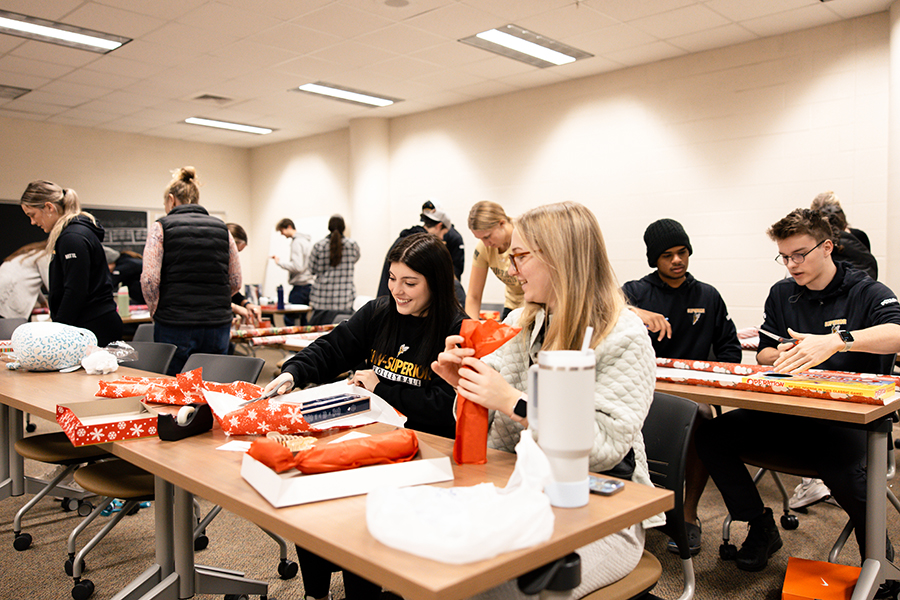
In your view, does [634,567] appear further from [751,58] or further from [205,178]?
[205,178]

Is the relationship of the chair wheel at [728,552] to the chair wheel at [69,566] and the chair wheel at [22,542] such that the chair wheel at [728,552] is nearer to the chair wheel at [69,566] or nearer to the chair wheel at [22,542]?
the chair wheel at [69,566]

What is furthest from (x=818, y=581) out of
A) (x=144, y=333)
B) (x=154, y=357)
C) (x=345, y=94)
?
(x=345, y=94)

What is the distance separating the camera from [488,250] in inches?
165

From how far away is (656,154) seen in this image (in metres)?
6.23

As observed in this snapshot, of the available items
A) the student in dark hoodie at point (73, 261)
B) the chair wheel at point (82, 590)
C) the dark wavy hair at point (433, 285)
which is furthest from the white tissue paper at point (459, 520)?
the student in dark hoodie at point (73, 261)

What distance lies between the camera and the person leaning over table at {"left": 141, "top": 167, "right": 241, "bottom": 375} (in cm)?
346

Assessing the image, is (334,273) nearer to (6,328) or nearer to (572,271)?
(6,328)

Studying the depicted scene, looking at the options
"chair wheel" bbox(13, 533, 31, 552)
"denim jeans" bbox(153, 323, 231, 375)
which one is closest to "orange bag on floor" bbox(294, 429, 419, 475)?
"chair wheel" bbox(13, 533, 31, 552)

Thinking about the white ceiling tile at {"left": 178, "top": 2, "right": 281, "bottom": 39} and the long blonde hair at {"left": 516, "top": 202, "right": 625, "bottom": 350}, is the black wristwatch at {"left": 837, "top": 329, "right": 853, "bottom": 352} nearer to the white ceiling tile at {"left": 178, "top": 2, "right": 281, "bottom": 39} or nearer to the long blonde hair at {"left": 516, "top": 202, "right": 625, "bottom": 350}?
the long blonde hair at {"left": 516, "top": 202, "right": 625, "bottom": 350}

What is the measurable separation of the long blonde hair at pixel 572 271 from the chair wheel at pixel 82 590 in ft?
6.24

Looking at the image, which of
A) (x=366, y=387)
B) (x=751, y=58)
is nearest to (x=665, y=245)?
(x=366, y=387)

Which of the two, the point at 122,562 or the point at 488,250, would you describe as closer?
the point at 122,562

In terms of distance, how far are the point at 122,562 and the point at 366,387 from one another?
1417 mm

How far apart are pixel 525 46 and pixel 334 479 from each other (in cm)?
538
